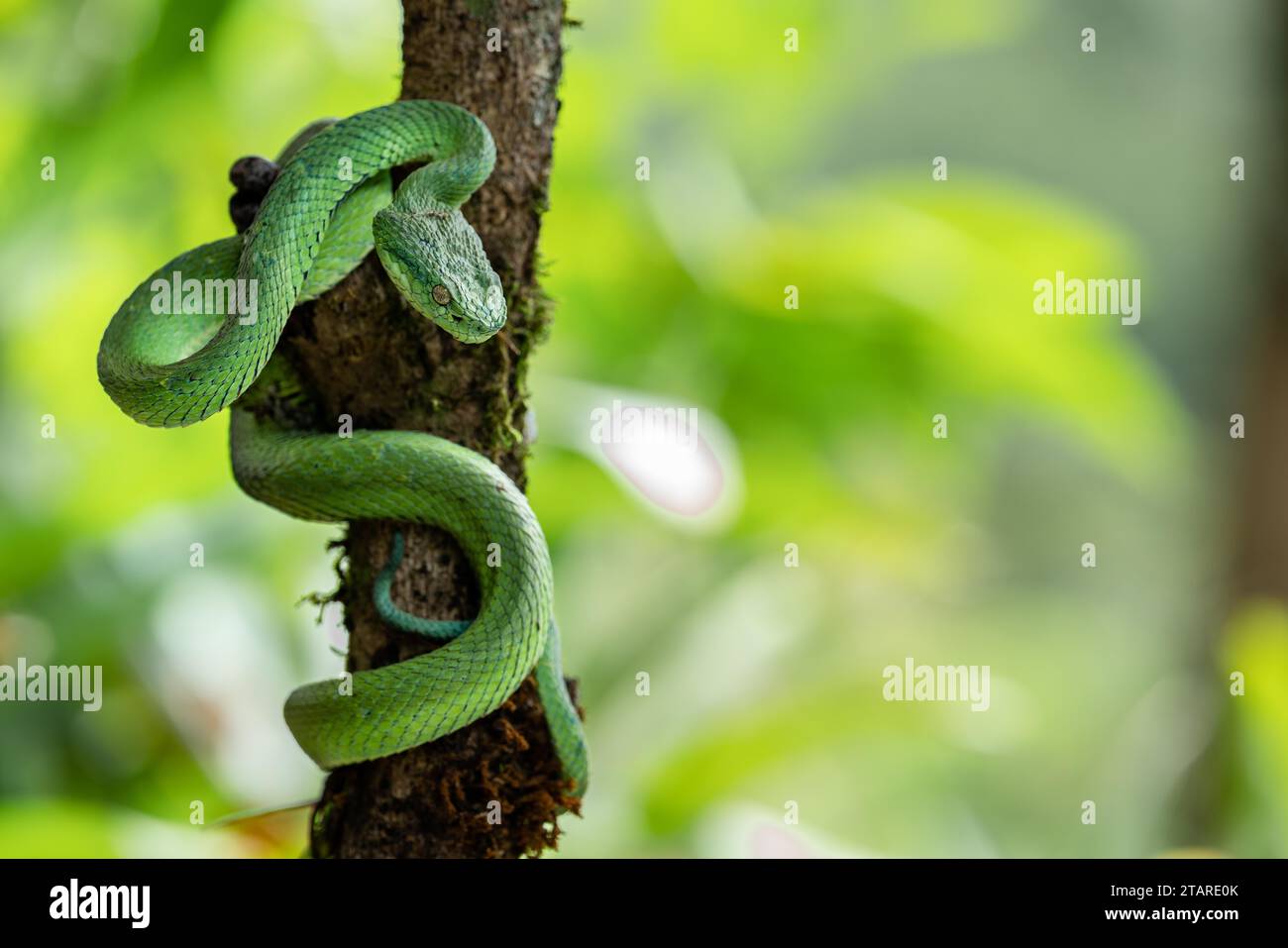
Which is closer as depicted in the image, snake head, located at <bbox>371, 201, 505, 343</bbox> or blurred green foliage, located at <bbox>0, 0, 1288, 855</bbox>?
snake head, located at <bbox>371, 201, 505, 343</bbox>

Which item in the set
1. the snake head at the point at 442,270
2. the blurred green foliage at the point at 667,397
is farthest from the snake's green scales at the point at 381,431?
the blurred green foliage at the point at 667,397

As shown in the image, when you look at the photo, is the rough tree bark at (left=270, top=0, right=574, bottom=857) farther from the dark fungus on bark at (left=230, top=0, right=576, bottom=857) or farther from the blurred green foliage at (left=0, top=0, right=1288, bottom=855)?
the blurred green foliage at (left=0, top=0, right=1288, bottom=855)

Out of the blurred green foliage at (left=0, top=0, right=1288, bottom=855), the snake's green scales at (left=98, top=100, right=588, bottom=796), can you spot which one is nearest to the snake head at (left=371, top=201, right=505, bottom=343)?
the snake's green scales at (left=98, top=100, right=588, bottom=796)

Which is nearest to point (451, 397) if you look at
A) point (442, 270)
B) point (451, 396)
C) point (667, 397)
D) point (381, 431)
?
point (451, 396)

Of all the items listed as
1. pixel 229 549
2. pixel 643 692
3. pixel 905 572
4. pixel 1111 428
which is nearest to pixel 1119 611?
pixel 905 572

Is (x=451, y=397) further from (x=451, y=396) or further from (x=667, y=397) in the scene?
(x=667, y=397)
